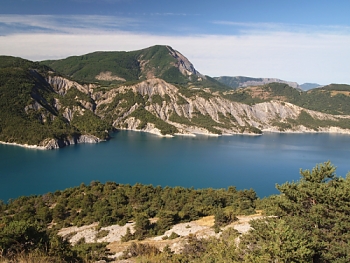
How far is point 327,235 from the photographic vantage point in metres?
13.6

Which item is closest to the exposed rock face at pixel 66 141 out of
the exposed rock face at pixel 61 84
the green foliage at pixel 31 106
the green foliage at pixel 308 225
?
the green foliage at pixel 31 106

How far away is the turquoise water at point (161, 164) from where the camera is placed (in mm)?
62750

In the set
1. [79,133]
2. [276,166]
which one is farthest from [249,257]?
[79,133]

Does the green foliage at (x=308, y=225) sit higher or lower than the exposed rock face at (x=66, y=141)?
higher

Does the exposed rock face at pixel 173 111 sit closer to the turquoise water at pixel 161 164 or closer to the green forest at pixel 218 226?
Answer: the turquoise water at pixel 161 164

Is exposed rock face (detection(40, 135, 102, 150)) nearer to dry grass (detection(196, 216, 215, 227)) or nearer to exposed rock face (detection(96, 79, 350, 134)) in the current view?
exposed rock face (detection(96, 79, 350, 134))


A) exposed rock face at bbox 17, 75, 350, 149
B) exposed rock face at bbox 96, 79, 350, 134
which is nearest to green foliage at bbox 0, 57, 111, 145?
exposed rock face at bbox 17, 75, 350, 149

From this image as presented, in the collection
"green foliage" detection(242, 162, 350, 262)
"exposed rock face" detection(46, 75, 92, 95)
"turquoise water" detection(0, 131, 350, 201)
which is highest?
"exposed rock face" detection(46, 75, 92, 95)

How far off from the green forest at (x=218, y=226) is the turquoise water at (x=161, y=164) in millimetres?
25597

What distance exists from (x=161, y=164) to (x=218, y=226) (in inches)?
2253

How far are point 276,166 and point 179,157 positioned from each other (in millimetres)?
29067

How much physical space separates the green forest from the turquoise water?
2560 centimetres

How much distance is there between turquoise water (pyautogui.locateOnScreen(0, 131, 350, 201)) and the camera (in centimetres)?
6275

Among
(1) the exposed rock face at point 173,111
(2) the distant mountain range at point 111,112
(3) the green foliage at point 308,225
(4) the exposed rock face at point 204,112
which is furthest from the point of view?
(4) the exposed rock face at point 204,112
